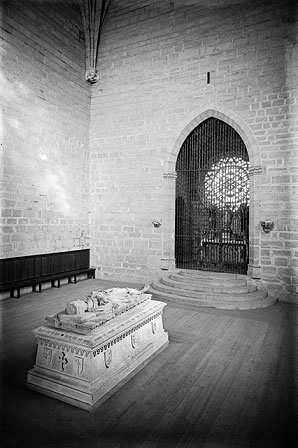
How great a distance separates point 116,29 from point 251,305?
7024mm

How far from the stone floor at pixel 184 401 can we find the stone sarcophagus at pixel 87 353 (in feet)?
0.29

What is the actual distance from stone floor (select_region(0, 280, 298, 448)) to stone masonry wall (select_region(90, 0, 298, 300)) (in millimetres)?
2845

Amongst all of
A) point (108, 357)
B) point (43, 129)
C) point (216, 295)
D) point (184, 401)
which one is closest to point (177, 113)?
point (43, 129)

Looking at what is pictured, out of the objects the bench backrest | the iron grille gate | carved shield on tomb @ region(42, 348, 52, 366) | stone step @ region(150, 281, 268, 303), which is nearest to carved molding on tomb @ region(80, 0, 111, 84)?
the iron grille gate

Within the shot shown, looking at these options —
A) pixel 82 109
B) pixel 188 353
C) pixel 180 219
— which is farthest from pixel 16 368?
pixel 82 109

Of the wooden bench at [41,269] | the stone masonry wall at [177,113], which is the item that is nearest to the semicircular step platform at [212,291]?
the stone masonry wall at [177,113]

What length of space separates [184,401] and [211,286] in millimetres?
3647

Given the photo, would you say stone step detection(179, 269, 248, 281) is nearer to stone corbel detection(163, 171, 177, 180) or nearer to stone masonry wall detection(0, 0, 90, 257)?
stone corbel detection(163, 171, 177, 180)

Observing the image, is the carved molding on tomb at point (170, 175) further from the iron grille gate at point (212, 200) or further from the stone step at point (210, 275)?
the stone step at point (210, 275)

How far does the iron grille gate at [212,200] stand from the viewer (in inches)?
272

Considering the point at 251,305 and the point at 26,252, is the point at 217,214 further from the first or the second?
the point at 26,252

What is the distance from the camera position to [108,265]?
7.98 m

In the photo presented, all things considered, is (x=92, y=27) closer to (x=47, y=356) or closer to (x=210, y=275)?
(x=210, y=275)

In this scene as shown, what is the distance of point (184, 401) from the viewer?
2.59 meters
